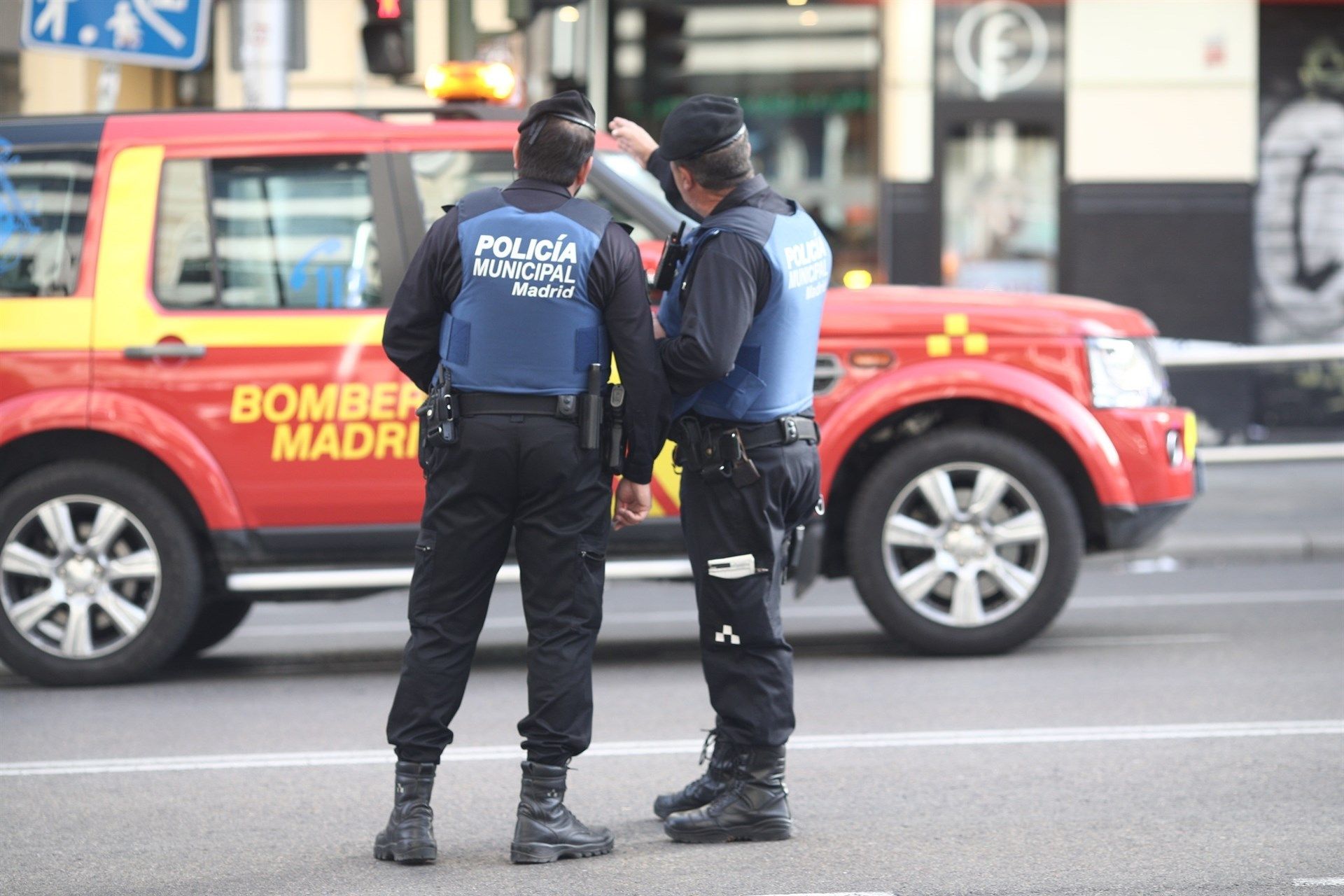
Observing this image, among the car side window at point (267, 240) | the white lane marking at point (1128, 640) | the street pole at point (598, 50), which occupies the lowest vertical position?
the white lane marking at point (1128, 640)

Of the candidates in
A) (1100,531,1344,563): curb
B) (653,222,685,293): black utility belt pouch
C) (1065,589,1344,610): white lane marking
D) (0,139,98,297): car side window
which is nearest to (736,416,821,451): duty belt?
(653,222,685,293): black utility belt pouch

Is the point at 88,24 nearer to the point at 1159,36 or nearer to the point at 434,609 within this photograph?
the point at 434,609

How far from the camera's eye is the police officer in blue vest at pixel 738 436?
4523 millimetres

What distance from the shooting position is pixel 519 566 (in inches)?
175

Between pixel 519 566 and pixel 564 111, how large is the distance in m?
1.06

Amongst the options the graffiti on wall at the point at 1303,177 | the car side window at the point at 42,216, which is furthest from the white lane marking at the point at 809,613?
the graffiti on wall at the point at 1303,177

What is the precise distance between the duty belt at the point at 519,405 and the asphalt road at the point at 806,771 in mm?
1042

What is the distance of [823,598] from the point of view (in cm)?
930

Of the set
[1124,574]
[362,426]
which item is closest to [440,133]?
[362,426]

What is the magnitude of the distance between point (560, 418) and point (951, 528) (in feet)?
9.43

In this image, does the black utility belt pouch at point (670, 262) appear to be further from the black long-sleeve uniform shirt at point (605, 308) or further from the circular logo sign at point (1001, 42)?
the circular logo sign at point (1001, 42)

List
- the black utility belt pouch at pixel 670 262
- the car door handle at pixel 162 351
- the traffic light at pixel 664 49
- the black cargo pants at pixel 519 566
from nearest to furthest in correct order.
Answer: the black cargo pants at pixel 519 566
the black utility belt pouch at pixel 670 262
the car door handle at pixel 162 351
the traffic light at pixel 664 49

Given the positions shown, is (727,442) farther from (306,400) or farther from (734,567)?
(306,400)

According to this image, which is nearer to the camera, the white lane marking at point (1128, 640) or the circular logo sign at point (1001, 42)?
the white lane marking at point (1128, 640)
